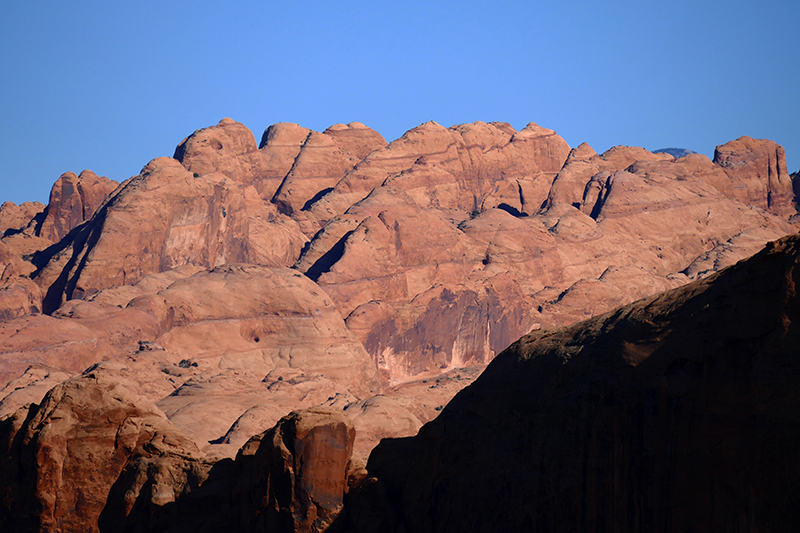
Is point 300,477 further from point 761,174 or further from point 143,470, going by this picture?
point 761,174

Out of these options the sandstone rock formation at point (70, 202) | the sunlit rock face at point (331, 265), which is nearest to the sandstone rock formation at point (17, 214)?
the sunlit rock face at point (331, 265)

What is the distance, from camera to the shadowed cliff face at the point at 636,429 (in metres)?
13.7

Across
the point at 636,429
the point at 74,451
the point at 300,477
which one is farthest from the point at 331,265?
the point at 636,429

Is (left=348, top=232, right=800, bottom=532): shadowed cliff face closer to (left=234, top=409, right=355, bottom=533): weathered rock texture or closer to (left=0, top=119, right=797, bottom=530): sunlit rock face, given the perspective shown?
(left=234, top=409, right=355, bottom=533): weathered rock texture

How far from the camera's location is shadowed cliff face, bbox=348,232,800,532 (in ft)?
45.1

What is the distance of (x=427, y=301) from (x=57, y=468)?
153ft

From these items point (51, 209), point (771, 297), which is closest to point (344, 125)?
point (51, 209)

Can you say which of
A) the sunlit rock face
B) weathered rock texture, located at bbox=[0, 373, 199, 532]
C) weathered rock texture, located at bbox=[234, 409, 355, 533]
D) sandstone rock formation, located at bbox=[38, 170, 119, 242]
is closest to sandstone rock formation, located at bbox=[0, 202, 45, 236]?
the sunlit rock face

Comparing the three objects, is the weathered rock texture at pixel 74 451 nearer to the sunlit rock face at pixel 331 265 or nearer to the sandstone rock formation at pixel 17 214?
the sunlit rock face at pixel 331 265

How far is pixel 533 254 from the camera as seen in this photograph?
79.3m

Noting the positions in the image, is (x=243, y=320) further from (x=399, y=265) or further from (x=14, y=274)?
(x=14, y=274)

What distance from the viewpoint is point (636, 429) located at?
1565 centimetres

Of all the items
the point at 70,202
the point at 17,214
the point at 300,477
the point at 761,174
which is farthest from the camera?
the point at 761,174

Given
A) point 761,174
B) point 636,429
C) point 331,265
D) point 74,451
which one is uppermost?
point 761,174
